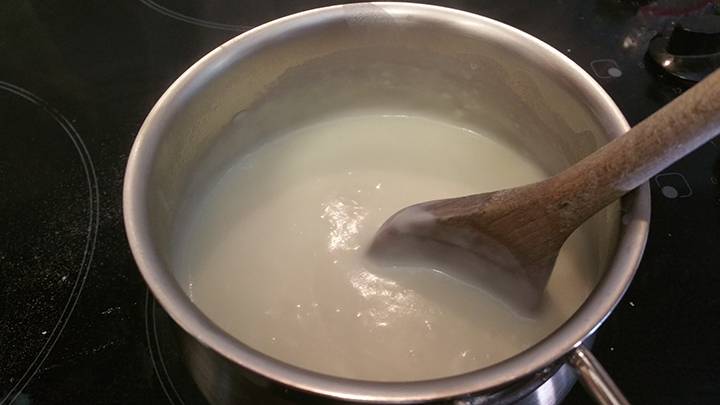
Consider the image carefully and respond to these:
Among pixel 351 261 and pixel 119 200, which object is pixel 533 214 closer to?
pixel 351 261

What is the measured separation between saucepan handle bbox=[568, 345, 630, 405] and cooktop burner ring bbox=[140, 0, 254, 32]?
33.4 inches

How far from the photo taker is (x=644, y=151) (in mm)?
604

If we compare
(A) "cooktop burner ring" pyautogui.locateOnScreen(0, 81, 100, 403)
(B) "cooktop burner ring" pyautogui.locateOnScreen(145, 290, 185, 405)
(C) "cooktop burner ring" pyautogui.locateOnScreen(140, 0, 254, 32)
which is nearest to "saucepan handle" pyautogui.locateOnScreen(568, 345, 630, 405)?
(B) "cooktop burner ring" pyautogui.locateOnScreen(145, 290, 185, 405)

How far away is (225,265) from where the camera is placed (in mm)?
928

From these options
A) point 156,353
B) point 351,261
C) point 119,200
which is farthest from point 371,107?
point 156,353

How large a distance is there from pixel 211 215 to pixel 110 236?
16 cm

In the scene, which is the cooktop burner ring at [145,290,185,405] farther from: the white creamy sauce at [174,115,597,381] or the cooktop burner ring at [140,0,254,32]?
the cooktop burner ring at [140,0,254,32]

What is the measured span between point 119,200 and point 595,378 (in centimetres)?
71

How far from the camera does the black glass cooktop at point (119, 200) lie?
0.78 meters

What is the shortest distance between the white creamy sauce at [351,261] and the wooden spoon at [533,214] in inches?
1.9

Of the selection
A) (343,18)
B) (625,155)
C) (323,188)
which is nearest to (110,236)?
(323,188)

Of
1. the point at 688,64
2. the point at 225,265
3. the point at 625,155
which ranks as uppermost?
the point at 625,155

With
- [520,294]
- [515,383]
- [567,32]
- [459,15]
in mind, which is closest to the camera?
[515,383]

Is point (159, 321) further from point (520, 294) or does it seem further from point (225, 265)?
point (520, 294)
